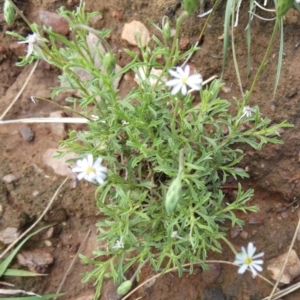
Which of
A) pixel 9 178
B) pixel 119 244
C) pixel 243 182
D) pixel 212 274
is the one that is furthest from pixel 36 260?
pixel 243 182

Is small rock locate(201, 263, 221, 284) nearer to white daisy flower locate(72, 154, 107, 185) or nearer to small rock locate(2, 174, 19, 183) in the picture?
white daisy flower locate(72, 154, 107, 185)

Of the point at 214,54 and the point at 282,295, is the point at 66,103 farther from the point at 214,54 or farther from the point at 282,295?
the point at 282,295

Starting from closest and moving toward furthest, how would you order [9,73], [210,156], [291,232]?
[210,156] → [291,232] → [9,73]

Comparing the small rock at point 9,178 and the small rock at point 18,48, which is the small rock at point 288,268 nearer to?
the small rock at point 9,178

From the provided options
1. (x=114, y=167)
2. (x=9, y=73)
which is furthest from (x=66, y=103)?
(x=114, y=167)

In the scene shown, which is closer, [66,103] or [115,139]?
[115,139]

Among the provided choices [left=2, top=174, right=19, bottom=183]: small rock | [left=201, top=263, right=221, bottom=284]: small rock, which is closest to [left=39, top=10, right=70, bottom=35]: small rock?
[left=2, top=174, right=19, bottom=183]: small rock

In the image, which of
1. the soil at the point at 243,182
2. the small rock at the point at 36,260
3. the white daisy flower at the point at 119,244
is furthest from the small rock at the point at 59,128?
the white daisy flower at the point at 119,244
